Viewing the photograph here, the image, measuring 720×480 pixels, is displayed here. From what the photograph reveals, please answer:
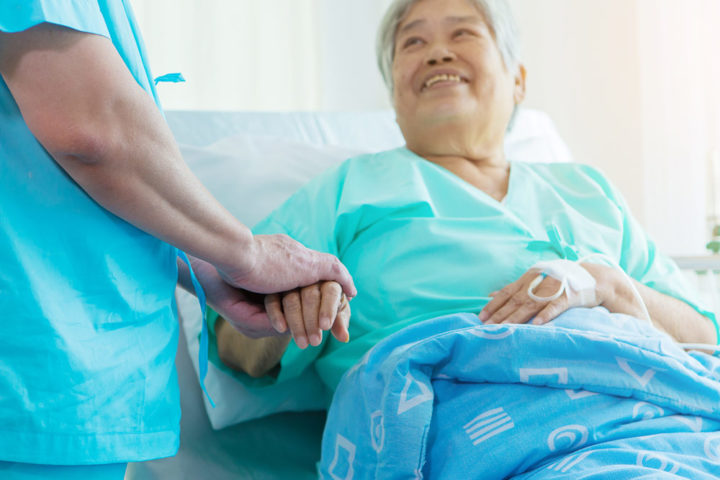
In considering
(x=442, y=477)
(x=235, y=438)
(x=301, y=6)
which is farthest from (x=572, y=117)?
(x=442, y=477)

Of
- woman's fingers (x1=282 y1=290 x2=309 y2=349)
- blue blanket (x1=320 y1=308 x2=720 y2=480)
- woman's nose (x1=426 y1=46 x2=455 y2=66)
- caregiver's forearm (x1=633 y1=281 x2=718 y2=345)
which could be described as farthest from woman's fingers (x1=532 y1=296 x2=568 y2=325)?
woman's nose (x1=426 y1=46 x2=455 y2=66)

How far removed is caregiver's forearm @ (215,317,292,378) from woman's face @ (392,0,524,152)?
20.5 inches

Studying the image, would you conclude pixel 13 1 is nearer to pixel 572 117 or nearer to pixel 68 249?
pixel 68 249

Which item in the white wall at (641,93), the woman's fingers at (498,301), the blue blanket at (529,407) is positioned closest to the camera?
the blue blanket at (529,407)

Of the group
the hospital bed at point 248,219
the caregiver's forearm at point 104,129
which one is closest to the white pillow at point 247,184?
the hospital bed at point 248,219

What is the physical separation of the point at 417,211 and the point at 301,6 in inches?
79.1

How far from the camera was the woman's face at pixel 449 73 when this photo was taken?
1.31 metres

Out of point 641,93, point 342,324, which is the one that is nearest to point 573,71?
point 641,93

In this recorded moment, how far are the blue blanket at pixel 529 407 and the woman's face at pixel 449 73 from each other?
1.96ft

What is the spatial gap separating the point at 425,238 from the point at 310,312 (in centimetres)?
38

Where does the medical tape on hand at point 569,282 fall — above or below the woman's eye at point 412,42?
below

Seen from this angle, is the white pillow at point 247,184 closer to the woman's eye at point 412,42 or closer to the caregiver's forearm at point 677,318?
the woman's eye at point 412,42

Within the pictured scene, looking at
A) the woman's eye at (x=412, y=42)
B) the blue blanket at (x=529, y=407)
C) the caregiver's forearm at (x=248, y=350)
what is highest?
the woman's eye at (x=412, y=42)

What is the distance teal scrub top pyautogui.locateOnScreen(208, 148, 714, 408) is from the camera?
1.09m
